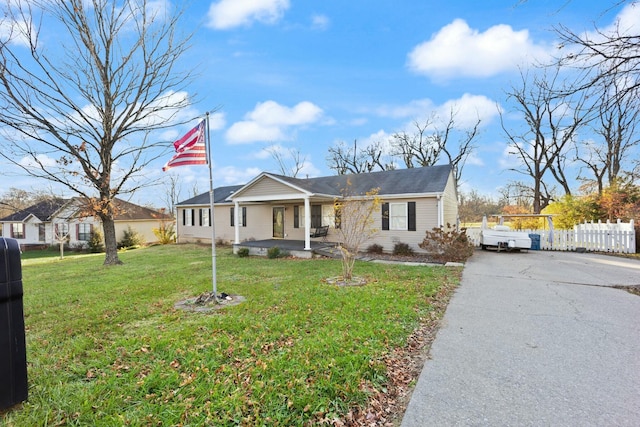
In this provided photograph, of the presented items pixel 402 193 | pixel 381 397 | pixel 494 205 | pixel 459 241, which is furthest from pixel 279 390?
pixel 494 205

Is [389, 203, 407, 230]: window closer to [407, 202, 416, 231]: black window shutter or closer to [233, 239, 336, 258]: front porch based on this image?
[407, 202, 416, 231]: black window shutter

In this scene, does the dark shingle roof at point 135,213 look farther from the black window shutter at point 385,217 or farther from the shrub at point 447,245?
the shrub at point 447,245

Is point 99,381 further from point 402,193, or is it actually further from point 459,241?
point 402,193

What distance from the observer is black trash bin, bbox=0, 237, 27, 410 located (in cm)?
236

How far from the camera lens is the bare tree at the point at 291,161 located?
3209 cm

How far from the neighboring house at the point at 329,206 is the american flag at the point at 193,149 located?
22.1 ft

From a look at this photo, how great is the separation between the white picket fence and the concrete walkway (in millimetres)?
7980

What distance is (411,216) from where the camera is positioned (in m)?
12.9

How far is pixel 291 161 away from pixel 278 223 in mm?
16503

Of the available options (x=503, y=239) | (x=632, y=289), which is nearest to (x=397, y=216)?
(x=503, y=239)

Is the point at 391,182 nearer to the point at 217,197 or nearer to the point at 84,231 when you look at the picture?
the point at 217,197

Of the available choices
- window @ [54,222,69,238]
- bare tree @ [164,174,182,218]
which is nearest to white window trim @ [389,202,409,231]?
window @ [54,222,69,238]

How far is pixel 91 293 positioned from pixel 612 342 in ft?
31.6

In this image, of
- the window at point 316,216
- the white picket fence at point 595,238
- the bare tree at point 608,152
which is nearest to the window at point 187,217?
the window at point 316,216
